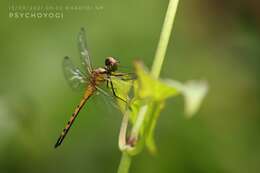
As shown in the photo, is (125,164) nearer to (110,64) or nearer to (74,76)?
(110,64)

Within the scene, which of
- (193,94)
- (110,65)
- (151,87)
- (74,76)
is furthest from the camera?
(74,76)

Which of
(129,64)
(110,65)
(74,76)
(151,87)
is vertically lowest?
(129,64)

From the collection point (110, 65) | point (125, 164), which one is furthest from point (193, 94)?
point (110, 65)

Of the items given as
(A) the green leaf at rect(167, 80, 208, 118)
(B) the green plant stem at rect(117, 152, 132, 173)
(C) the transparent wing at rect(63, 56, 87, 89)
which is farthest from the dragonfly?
(A) the green leaf at rect(167, 80, 208, 118)

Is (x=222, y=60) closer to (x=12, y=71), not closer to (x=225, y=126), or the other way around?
(x=225, y=126)

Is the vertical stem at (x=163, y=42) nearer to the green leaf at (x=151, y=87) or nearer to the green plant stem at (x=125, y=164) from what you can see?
the green leaf at (x=151, y=87)

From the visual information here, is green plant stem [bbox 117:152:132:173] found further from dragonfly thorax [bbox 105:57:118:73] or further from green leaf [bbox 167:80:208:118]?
dragonfly thorax [bbox 105:57:118:73]
